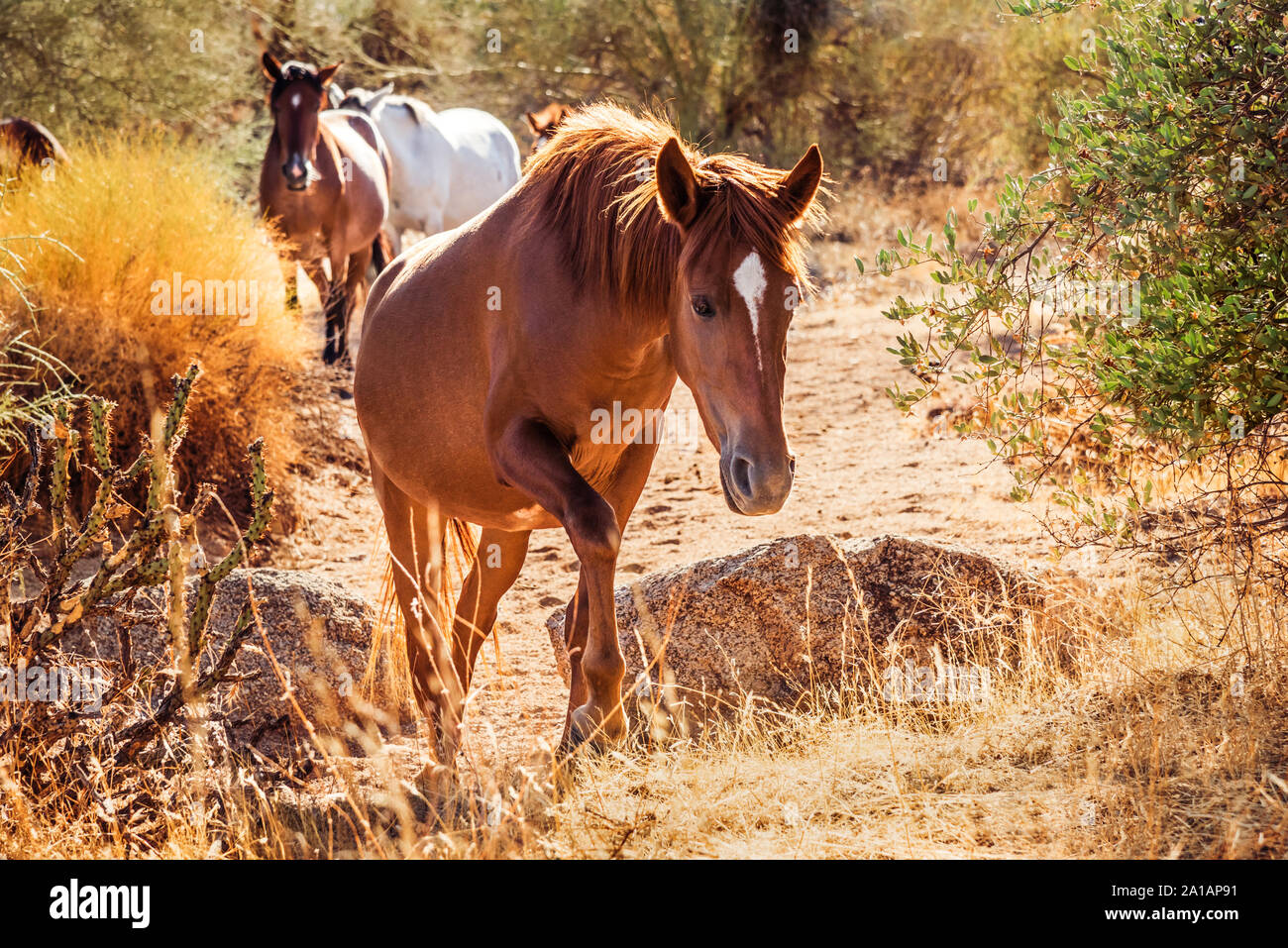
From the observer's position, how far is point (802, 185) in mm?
3289

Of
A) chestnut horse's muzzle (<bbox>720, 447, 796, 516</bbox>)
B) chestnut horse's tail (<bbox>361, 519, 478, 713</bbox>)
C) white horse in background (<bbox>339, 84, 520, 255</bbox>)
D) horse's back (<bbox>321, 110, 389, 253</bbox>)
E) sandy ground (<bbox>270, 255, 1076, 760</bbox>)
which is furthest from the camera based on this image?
white horse in background (<bbox>339, 84, 520, 255</bbox>)

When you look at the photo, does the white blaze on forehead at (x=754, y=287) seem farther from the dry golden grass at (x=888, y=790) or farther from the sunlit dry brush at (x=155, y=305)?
the sunlit dry brush at (x=155, y=305)

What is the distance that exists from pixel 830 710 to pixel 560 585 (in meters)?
2.35

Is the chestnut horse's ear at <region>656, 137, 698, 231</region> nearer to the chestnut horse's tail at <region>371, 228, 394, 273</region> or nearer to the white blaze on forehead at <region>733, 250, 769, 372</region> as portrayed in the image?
the white blaze on forehead at <region>733, 250, 769, 372</region>

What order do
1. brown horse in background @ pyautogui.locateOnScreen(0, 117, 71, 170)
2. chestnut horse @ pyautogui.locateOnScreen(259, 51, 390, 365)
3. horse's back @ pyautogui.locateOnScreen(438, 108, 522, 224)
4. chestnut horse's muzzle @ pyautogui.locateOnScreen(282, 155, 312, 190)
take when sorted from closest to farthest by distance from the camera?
brown horse in background @ pyautogui.locateOnScreen(0, 117, 71, 170), chestnut horse's muzzle @ pyautogui.locateOnScreen(282, 155, 312, 190), chestnut horse @ pyautogui.locateOnScreen(259, 51, 390, 365), horse's back @ pyautogui.locateOnScreen(438, 108, 522, 224)

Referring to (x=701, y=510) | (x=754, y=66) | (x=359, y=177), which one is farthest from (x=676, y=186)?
(x=754, y=66)

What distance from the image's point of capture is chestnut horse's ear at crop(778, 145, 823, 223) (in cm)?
326

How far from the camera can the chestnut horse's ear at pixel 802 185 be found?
128 inches

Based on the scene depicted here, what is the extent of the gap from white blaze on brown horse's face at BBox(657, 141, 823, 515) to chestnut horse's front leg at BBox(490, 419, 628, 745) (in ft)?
1.34

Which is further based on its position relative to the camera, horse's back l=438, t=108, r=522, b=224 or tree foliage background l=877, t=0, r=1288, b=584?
horse's back l=438, t=108, r=522, b=224

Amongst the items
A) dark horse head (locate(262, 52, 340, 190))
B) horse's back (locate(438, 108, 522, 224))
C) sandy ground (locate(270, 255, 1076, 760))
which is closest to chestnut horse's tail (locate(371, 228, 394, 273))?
horse's back (locate(438, 108, 522, 224))

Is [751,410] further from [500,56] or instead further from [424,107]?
[500,56]

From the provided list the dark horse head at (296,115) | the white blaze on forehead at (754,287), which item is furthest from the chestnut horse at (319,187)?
the white blaze on forehead at (754,287)

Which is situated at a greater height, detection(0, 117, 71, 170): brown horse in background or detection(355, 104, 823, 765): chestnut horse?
detection(0, 117, 71, 170): brown horse in background
